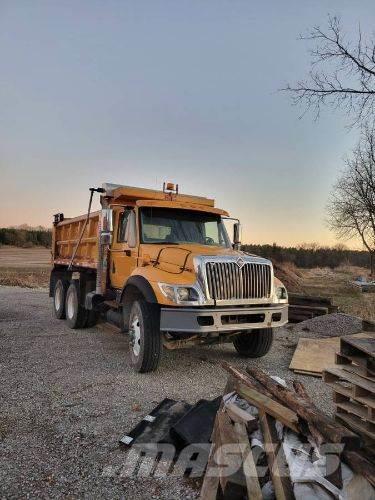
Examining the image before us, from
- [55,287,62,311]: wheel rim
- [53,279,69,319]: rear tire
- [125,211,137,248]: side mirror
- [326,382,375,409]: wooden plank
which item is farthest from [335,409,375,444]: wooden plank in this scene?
[55,287,62,311]: wheel rim

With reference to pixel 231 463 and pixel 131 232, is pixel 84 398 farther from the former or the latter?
pixel 131 232

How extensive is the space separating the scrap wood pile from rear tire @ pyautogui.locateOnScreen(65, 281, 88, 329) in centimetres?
676

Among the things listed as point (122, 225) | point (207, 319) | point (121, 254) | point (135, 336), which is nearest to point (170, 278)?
point (207, 319)

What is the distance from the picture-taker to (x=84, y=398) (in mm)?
5391

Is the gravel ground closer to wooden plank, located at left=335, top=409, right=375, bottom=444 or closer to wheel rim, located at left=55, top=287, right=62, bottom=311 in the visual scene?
wooden plank, located at left=335, top=409, right=375, bottom=444

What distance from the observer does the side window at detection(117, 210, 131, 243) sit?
7.94 meters

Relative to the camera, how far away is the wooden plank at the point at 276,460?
2.85 m

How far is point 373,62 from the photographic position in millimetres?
9508

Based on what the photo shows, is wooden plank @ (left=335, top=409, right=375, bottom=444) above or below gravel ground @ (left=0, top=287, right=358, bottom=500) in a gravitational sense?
above

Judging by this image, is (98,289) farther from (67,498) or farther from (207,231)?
(67,498)

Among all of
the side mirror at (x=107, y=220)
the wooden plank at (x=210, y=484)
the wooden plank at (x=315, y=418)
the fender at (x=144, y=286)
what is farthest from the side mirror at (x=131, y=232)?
the wooden plank at (x=210, y=484)

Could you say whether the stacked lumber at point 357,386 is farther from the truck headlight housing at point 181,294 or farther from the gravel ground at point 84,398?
the truck headlight housing at point 181,294

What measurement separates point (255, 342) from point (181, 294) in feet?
7.18

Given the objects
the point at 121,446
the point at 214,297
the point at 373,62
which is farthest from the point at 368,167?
the point at 121,446
